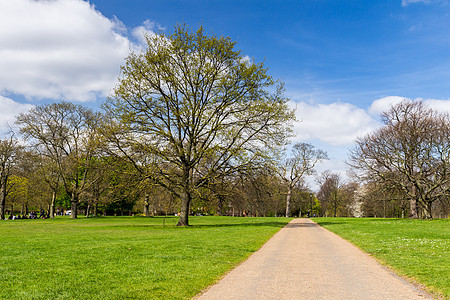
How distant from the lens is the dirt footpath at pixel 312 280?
21.8ft

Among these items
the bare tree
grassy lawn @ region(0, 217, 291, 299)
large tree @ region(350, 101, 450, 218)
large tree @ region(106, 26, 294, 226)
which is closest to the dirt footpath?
grassy lawn @ region(0, 217, 291, 299)

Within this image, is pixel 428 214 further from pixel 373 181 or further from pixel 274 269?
pixel 274 269

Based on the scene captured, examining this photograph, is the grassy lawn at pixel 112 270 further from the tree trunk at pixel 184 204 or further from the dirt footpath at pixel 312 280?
the tree trunk at pixel 184 204

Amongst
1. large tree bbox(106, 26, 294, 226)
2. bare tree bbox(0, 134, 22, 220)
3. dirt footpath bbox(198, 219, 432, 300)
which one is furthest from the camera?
bare tree bbox(0, 134, 22, 220)

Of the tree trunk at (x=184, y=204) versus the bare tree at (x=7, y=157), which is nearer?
the tree trunk at (x=184, y=204)

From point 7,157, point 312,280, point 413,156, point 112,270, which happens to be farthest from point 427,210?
point 7,157

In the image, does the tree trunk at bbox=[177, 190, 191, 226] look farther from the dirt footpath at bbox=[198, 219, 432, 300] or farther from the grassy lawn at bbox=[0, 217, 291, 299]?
the dirt footpath at bbox=[198, 219, 432, 300]

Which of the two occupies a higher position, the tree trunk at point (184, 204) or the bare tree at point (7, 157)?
the bare tree at point (7, 157)

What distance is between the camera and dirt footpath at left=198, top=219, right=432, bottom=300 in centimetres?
664

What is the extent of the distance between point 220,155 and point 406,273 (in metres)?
19.8

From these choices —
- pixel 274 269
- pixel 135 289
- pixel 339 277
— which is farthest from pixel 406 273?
pixel 135 289

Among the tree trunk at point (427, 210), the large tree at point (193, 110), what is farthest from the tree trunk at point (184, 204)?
the tree trunk at point (427, 210)

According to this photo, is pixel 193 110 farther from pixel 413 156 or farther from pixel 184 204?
pixel 413 156

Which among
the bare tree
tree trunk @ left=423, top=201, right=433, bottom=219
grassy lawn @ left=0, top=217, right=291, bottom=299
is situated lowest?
grassy lawn @ left=0, top=217, right=291, bottom=299
